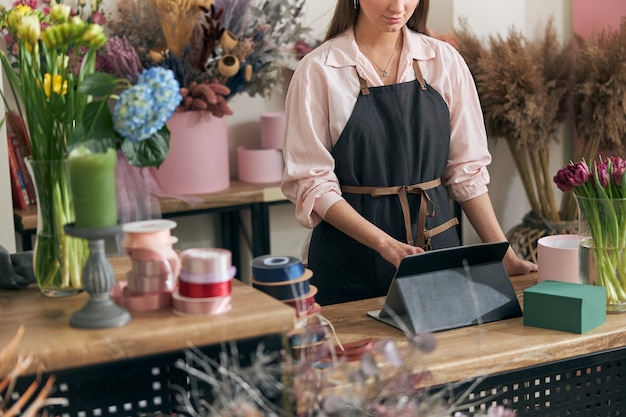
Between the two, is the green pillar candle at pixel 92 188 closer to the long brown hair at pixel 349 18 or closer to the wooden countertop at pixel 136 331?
the wooden countertop at pixel 136 331

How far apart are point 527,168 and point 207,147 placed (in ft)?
4.94

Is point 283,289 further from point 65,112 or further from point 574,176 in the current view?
point 574,176

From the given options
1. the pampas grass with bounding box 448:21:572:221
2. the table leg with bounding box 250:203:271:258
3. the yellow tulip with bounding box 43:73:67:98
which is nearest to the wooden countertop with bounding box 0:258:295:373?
the yellow tulip with bounding box 43:73:67:98

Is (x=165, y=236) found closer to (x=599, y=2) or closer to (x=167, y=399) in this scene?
(x=167, y=399)

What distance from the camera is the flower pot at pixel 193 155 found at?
13.5 feet

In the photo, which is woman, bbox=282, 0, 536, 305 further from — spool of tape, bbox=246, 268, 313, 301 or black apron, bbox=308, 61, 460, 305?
spool of tape, bbox=246, 268, 313, 301

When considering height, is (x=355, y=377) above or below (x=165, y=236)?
below

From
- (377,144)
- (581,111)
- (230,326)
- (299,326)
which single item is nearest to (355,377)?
(230,326)

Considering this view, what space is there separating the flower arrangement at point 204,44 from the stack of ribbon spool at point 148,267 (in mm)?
2195

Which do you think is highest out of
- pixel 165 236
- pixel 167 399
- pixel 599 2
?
pixel 599 2

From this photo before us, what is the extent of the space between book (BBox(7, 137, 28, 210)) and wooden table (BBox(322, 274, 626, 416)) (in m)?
2.02

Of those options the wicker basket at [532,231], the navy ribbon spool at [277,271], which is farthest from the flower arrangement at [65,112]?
the wicker basket at [532,231]

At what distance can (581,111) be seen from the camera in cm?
456

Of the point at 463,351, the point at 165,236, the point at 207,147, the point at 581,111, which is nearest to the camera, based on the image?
the point at 165,236
